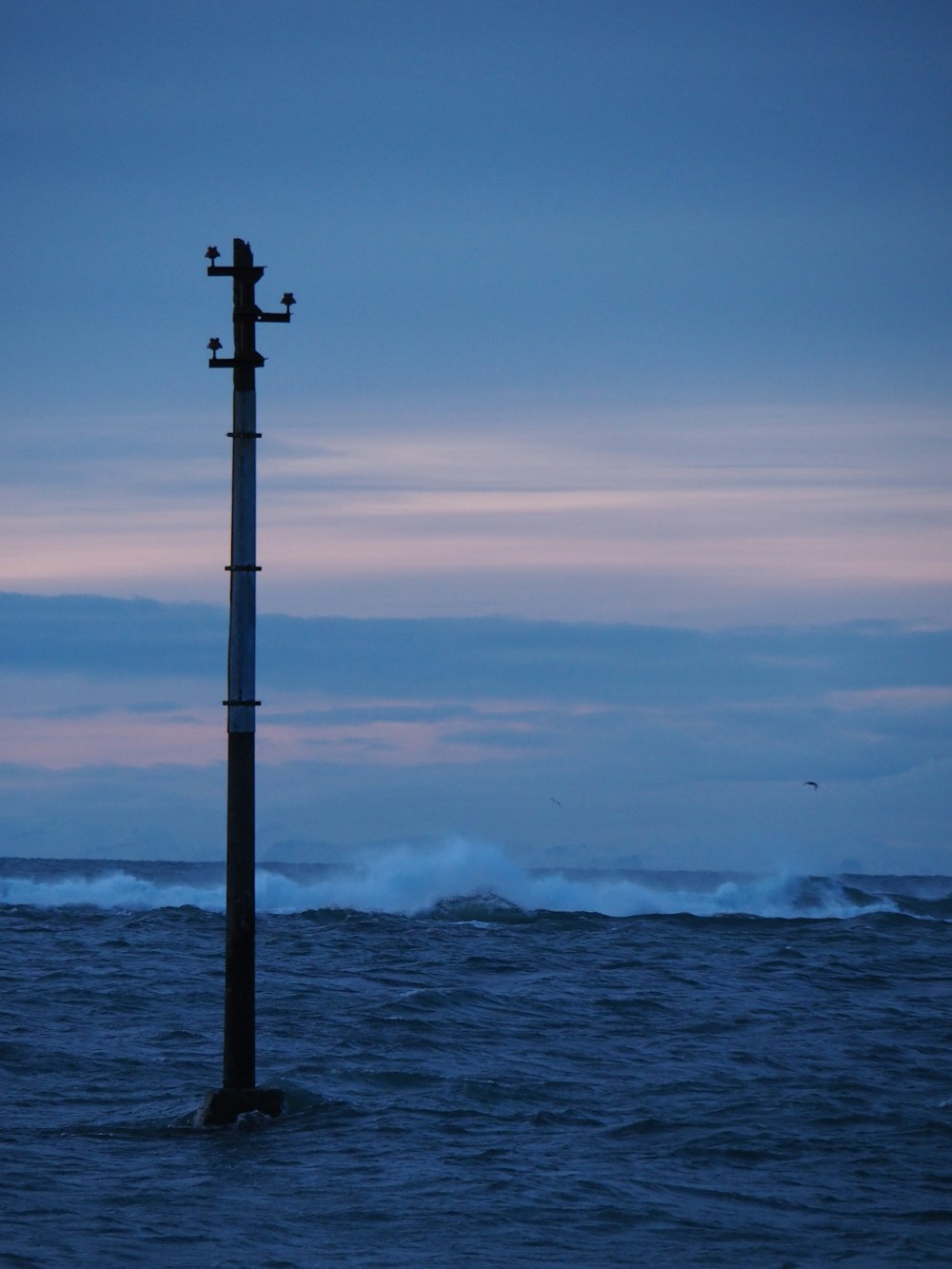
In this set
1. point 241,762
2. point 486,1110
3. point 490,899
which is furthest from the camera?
point 490,899

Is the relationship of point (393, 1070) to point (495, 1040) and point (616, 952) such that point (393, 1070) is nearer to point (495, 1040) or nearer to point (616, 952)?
point (495, 1040)

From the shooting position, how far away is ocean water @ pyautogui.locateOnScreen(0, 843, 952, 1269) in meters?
10.5

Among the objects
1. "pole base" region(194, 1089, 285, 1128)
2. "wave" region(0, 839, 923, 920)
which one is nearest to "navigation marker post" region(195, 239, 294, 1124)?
"pole base" region(194, 1089, 285, 1128)

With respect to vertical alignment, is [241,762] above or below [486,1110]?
above

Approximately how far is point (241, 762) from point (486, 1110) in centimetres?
441

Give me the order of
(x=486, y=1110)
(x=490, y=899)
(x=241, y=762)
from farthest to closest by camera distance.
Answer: (x=490, y=899)
(x=486, y=1110)
(x=241, y=762)

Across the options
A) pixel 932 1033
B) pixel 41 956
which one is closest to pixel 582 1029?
pixel 932 1033

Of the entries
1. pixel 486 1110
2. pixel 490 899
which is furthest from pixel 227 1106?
pixel 490 899

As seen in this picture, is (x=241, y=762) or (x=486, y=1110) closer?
(x=241, y=762)

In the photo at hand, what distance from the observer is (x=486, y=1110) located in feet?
48.2

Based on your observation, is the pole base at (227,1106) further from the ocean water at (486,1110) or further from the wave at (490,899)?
the wave at (490,899)

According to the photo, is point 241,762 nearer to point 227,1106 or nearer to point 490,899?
point 227,1106

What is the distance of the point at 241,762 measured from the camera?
13.3 metres

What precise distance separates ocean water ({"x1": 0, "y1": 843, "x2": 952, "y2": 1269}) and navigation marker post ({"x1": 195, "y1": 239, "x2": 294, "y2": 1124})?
0.40m
